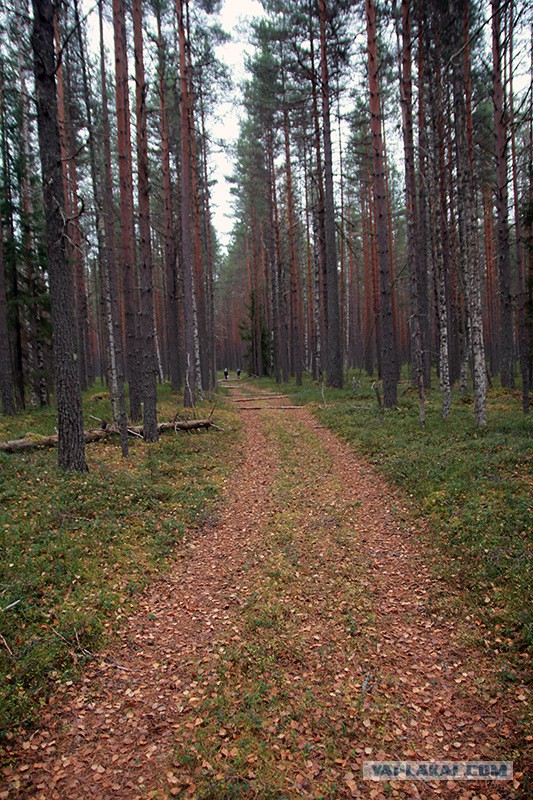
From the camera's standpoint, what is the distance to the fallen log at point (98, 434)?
971 cm

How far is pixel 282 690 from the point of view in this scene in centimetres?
387

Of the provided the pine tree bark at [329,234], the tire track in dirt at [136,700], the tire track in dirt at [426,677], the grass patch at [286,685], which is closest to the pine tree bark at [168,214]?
the pine tree bark at [329,234]

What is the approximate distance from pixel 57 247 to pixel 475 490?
26.4 feet

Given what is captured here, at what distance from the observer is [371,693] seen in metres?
3.82

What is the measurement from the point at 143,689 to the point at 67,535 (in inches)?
101

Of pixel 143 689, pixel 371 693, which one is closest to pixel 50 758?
pixel 143 689

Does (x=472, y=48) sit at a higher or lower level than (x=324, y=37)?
lower

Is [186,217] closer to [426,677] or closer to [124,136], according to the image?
[124,136]

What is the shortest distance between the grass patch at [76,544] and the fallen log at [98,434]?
1.57ft

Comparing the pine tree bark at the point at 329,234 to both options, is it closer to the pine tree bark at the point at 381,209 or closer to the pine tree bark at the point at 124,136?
the pine tree bark at the point at 381,209

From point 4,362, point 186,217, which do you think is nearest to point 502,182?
point 186,217

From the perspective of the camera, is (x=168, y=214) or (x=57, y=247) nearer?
(x=57, y=247)

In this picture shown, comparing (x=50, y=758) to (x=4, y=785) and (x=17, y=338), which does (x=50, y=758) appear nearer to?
(x=4, y=785)

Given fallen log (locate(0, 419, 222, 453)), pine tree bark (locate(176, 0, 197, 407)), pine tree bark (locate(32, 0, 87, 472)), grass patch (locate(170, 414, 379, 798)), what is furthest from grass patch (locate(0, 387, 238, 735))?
pine tree bark (locate(176, 0, 197, 407))
